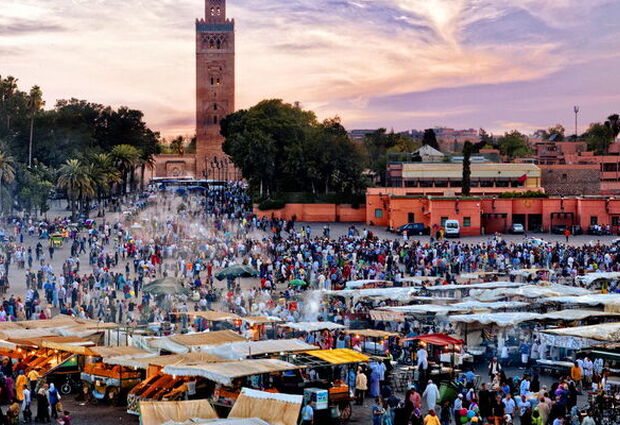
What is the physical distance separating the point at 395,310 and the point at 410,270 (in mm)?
14570

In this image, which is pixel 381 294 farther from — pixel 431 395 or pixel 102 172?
pixel 102 172

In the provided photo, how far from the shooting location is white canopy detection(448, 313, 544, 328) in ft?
73.6

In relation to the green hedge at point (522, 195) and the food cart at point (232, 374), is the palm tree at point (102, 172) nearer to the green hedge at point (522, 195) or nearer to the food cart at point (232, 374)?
the green hedge at point (522, 195)

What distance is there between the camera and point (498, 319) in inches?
885

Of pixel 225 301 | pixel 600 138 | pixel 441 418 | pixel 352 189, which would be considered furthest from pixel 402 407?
pixel 600 138

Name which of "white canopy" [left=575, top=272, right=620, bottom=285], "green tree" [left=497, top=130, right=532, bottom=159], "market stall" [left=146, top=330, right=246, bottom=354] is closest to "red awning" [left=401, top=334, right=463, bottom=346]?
"market stall" [left=146, top=330, right=246, bottom=354]

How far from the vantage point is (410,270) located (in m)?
39.3

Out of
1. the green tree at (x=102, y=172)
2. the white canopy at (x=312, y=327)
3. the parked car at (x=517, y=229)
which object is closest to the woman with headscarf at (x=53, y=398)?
the white canopy at (x=312, y=327)

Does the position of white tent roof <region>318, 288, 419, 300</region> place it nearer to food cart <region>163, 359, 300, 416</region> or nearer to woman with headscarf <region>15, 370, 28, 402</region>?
Answer: food cart <region>163, 359, 300, 416</region>

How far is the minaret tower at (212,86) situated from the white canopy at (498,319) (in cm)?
10791

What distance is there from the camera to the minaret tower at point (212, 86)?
130788 millimetres

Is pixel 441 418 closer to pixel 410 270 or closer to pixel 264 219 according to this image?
pixel 410 270

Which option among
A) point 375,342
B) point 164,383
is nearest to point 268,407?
point 164,383

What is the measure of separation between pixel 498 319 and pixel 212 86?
114037 mm
